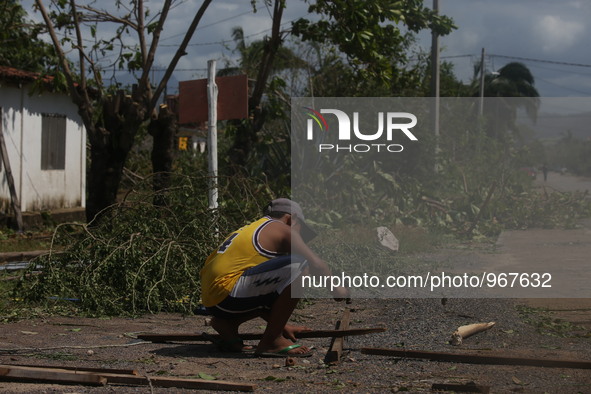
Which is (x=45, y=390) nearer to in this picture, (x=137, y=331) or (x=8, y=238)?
(x=137, y=331)

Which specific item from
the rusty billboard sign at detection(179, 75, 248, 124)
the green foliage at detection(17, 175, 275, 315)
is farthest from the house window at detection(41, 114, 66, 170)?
the green foliage at detection(17, 175, 275, 315)

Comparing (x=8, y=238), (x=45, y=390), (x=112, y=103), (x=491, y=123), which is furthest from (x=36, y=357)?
(x=491, y=123)

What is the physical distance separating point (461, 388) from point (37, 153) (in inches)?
556

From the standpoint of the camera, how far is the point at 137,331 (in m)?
7.77

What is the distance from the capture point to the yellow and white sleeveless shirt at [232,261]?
259 inches

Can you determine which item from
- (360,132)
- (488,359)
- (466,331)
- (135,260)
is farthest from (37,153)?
(488,359)

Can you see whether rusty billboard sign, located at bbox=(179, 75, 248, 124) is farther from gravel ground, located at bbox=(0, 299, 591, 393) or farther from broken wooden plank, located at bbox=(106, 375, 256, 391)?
broken wooden plank, located at bbox=(106, 375, 256, 391)

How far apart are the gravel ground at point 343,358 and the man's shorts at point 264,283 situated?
410mm

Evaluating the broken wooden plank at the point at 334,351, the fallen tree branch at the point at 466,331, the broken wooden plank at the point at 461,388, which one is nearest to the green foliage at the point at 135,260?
the broken wooden plank at the point at 334,351

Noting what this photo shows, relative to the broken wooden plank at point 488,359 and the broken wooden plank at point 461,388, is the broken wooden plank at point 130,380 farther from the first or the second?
the broken wooden plank at point 488,359

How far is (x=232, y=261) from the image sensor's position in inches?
261

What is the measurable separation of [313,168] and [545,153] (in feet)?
17.8

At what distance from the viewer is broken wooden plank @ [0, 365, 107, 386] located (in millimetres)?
5211

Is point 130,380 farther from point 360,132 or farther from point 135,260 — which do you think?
point 360,132
